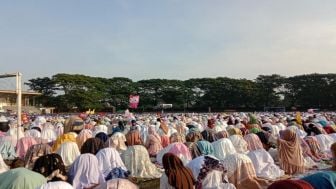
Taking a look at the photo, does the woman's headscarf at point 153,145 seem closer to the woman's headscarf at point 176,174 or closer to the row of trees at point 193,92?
the woman's headscarf at point 176,174

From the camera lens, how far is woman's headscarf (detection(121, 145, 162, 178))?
32.4 ft

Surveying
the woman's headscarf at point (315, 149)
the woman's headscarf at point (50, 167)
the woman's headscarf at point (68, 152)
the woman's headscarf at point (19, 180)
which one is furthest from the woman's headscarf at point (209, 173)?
the woman's headscarf at point (315, 149)

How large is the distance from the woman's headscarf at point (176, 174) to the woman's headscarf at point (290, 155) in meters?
4.80

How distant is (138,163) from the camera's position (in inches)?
392

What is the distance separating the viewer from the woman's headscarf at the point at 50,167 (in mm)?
6074

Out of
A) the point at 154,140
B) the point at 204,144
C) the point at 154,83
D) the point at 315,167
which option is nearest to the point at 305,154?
the point at 315,167

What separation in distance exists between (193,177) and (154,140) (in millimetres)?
7220

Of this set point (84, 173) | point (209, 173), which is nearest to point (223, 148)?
point (84, 173)

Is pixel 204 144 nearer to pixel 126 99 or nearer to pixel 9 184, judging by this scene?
pixel 9 184

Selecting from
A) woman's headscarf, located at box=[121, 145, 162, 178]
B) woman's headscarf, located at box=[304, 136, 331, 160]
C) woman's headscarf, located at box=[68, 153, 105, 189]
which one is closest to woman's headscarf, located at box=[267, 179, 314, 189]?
woman's headscarf, located at box=[68, 153, 105, 189]

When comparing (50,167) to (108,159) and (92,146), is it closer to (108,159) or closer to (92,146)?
(108,159)

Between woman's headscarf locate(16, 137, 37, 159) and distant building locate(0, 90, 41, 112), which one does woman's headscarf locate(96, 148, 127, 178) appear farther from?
distant building locate(0, 90, 41, 112)

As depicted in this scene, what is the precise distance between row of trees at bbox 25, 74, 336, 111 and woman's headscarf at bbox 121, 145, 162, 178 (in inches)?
2178

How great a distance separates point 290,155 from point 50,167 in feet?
19.8
